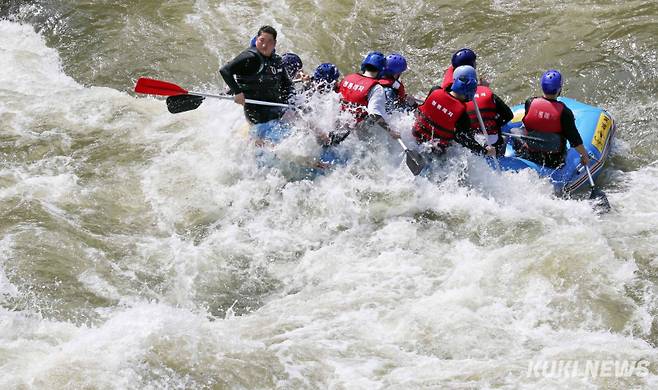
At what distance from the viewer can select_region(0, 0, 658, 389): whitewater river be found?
5.12m

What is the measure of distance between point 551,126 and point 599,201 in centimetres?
80

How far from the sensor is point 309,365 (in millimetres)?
5125

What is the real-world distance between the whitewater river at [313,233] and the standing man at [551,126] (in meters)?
0.29

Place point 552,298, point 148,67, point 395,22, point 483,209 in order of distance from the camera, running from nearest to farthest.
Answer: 1. point 552,298
2. point 483,209
3. point 148,67
4. point 395,22

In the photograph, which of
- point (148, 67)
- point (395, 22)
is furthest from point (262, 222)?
point (395, 22)

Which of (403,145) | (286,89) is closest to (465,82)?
(403,145)

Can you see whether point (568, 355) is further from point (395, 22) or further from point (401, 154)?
point (395, 22)

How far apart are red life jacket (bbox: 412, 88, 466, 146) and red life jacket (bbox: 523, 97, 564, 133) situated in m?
0.67

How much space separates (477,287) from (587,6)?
20.4 ft

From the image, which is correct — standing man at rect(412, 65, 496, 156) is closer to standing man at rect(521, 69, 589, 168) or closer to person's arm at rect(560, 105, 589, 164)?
standing man at rect(521, 69, 589, 168)

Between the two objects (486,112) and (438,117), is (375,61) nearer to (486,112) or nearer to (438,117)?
(438,117)

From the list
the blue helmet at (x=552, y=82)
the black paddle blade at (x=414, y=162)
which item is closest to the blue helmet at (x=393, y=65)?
the black paddle blade at (x=414, y=162)

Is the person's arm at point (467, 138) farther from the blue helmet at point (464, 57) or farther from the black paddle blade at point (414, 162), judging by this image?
the blue helmet at point (464, 57)

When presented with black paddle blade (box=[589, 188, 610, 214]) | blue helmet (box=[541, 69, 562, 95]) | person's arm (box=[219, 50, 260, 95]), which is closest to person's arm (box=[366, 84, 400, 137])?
person's arm (box=[219, 50, 260, 95])
